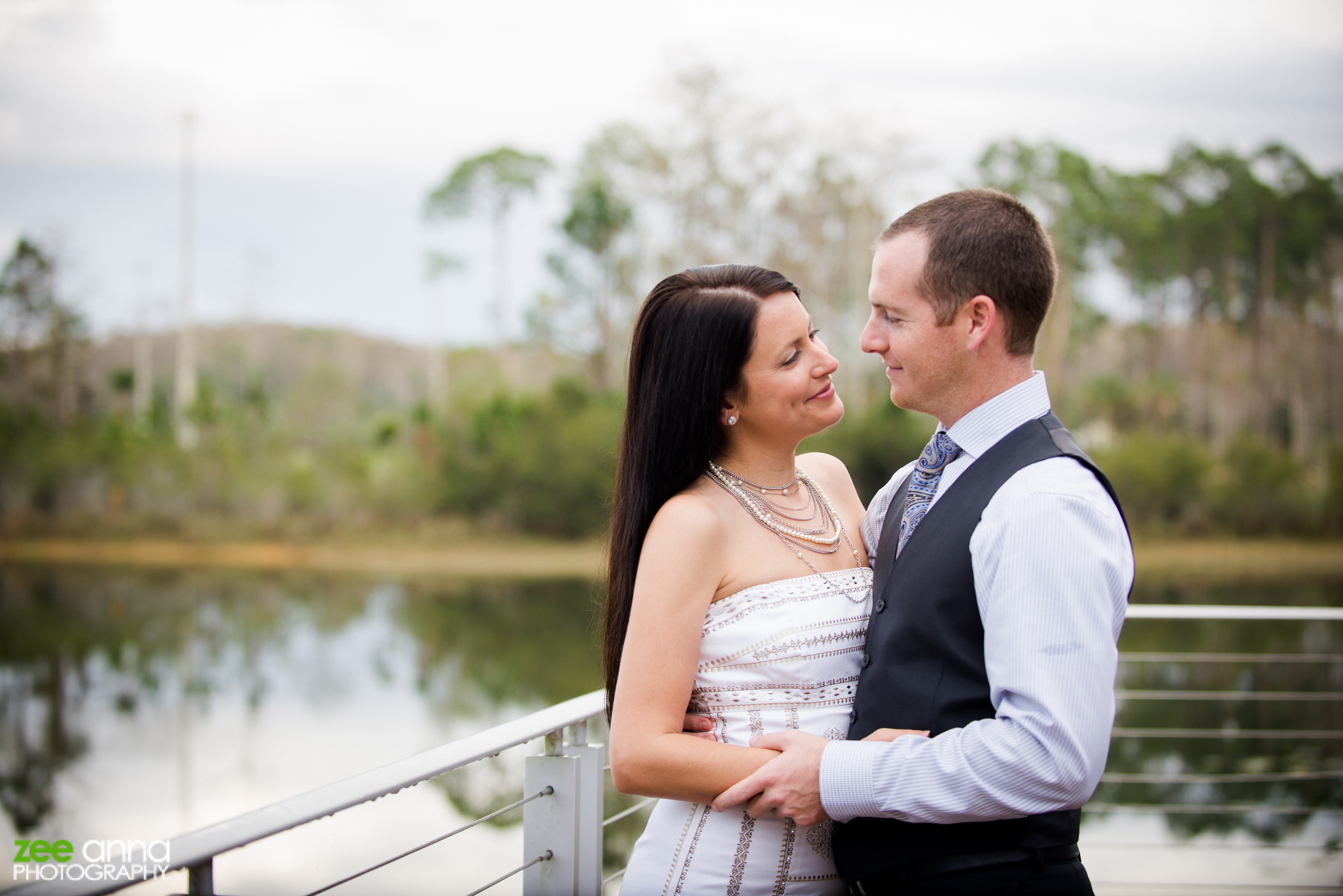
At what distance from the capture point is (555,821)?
1908mm

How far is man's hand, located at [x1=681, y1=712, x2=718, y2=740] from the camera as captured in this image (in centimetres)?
155

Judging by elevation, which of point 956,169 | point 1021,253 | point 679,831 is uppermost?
point 956,169

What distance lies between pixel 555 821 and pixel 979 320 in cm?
118

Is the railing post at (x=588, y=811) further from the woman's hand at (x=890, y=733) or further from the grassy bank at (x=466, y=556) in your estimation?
the grassy bank at (x=466, y=556)

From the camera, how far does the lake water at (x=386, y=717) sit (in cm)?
868

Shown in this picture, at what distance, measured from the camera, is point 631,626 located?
1486 millimetres

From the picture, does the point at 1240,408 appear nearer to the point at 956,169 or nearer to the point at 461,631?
the point at 956,169

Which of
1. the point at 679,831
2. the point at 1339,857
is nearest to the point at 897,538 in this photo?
the point at 679,831

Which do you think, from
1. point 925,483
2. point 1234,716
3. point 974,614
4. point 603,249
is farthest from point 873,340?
point 603,249

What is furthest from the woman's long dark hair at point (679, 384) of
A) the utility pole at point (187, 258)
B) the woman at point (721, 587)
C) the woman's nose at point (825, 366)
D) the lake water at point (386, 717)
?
the utility pole at point (187, 258)

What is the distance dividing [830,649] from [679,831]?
36cm

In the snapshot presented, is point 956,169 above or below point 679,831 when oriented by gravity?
above

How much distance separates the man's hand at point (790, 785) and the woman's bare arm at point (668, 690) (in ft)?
0.09

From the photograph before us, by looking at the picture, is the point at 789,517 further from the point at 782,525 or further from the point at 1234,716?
the point at 1234,716
